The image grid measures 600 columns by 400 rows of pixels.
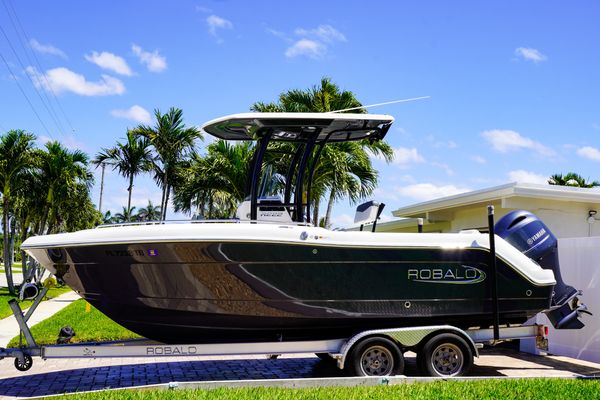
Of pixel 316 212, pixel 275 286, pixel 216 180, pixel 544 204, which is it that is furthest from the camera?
pixel 216 180

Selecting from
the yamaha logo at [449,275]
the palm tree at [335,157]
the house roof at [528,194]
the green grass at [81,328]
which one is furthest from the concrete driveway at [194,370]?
the palm tree at [335,157]

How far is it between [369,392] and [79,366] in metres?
4.32

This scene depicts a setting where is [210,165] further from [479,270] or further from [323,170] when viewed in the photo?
[479,270]

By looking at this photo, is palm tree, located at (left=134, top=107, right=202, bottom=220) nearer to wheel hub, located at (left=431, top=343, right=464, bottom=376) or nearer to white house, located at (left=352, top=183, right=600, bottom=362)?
white house, located at (left=352, top=183, right=600, bottom=362)

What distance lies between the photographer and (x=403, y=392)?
6.48 m

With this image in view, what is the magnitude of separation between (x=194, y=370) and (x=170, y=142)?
16.1m

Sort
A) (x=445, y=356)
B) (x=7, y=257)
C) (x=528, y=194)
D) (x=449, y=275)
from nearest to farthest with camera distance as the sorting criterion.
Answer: (x=449, y=275) → (x=445, y=356) → (x=528, y=194) → (x=7, y=257)

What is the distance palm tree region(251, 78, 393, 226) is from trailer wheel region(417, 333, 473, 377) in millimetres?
8602

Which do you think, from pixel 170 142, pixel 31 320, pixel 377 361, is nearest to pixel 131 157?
pixel 170 142

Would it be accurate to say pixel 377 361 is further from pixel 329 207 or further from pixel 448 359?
→ pixel 329 207

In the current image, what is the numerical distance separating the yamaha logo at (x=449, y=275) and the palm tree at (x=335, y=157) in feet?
27.5

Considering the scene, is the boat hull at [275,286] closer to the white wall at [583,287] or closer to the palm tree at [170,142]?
the white wall at [583,287]

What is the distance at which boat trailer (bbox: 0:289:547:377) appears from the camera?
23.7ft

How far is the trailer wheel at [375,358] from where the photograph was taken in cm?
739
